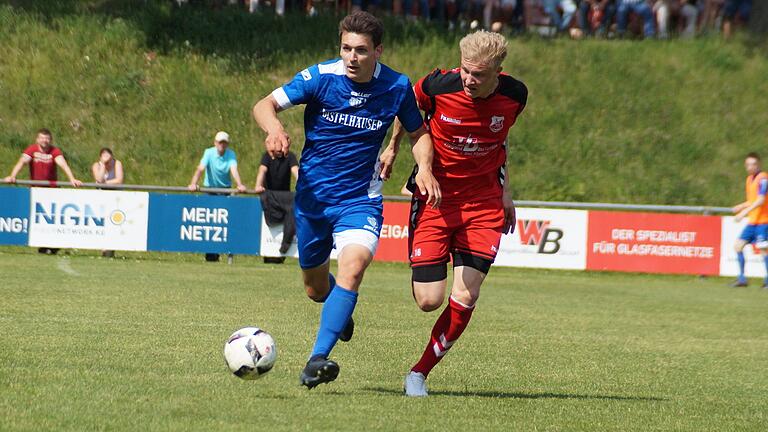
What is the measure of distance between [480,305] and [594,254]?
21.4 ft

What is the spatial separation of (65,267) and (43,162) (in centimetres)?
426

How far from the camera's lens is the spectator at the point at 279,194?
19.7 metres

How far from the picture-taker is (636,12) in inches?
1220

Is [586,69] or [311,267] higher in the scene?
[311,267]

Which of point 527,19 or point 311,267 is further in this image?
point 527,19

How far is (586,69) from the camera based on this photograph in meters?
29.4

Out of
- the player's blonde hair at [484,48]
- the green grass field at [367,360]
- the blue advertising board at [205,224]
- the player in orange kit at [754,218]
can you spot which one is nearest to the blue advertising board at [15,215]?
the blue advertising board at [205,224]

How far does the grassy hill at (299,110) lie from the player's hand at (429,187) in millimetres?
17465

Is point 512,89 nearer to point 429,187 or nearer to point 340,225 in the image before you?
point 429,187

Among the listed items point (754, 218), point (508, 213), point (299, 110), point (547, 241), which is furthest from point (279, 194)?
point (508, 213)

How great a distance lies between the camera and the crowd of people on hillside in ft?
98.0

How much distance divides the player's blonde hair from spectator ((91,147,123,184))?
571 inches

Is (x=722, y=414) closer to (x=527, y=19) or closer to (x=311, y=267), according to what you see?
(x=311, y=267)

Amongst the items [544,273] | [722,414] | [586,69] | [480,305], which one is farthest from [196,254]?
[722,414]
